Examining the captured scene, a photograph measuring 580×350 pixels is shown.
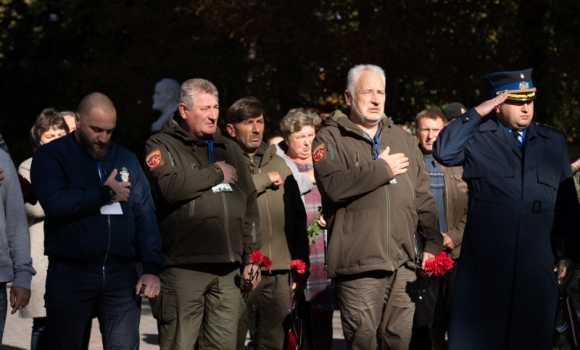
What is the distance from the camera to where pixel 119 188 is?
630cm

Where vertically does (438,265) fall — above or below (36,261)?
above

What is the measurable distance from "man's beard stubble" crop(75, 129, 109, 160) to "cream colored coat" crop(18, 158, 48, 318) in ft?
6.93

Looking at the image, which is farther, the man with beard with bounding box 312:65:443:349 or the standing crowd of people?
the man with beard with bounding box 312:65:443:349

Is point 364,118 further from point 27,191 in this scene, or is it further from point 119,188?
point 27,191

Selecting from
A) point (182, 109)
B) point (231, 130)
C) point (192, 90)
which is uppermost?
point (192, 90)

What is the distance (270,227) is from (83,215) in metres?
2.33

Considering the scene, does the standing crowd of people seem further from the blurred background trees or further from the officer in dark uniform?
the blurred background trees

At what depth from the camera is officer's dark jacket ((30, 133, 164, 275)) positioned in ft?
20.2

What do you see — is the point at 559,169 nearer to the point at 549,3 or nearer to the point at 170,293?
the point at 170,293

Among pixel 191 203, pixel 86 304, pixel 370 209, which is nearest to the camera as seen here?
pixel 86 304

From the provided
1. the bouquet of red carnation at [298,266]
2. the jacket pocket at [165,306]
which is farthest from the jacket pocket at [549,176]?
the jacket pocket at [165,306]

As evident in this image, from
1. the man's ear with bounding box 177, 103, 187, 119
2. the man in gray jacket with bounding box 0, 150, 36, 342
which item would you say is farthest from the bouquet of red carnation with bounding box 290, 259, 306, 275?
the man in gray jacket with bounding box 0, 150, 36, 342

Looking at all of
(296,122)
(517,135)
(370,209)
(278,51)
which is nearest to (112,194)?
(370,209)

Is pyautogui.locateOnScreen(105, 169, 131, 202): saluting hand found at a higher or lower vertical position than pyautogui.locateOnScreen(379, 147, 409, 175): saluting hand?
lower
